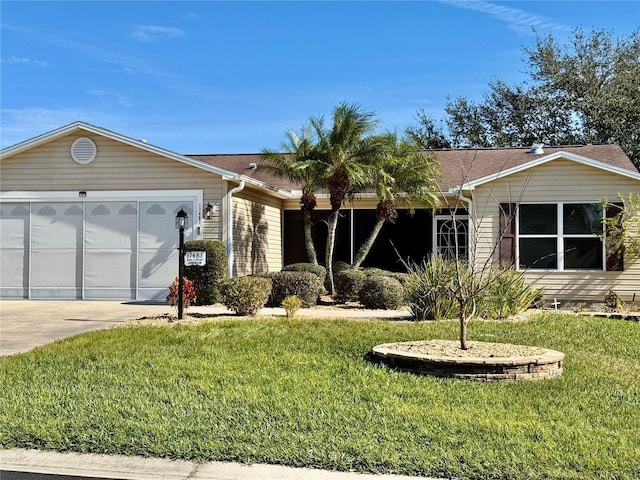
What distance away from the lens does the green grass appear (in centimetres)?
449

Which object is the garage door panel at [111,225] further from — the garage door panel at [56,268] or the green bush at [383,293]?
the green bush at [383,293]

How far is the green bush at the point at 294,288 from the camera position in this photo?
13.7 meters

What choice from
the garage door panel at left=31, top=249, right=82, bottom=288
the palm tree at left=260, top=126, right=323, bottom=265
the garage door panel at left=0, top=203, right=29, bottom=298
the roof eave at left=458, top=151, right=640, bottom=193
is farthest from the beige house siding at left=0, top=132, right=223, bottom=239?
the roof eave at left=458, top=151, right=640, bottom=193

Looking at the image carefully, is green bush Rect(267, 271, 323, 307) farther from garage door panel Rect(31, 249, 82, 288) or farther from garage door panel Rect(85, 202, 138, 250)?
garage door panel Rect(31, 249, 82, 288)

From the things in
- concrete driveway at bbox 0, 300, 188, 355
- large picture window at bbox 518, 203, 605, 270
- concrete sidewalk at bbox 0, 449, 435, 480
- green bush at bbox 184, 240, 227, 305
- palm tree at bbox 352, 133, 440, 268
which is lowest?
concrete sidewalk at bbox 0, 449, 435, 480

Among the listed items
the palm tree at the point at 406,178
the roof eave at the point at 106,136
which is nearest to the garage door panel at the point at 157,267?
the roof eave at the point at 106,136

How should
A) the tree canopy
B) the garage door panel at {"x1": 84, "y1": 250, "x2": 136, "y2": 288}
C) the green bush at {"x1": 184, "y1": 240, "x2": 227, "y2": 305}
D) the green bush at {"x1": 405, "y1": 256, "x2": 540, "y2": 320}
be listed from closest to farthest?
the green bush at {"x1": 405, "y1": 256, "x2": 540, "y2": 320} → the green bush at {"x1": 184, "y1": 240, "x2": 227, "y2": 305} → the garage door panel at {"x1": 84, "y1": 250, "x2": 136, "y2": 288} → the tree canopy

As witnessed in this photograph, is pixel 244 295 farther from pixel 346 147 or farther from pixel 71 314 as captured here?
pixel 346 147

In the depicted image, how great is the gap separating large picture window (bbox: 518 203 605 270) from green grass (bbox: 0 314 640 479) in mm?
6764

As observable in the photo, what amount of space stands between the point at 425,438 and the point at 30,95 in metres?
13.5

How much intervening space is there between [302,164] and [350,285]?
3.29 metres

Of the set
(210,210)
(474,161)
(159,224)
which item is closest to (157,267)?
(159,224)

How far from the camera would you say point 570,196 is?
14930 mm

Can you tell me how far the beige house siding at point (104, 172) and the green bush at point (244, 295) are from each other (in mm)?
3492
